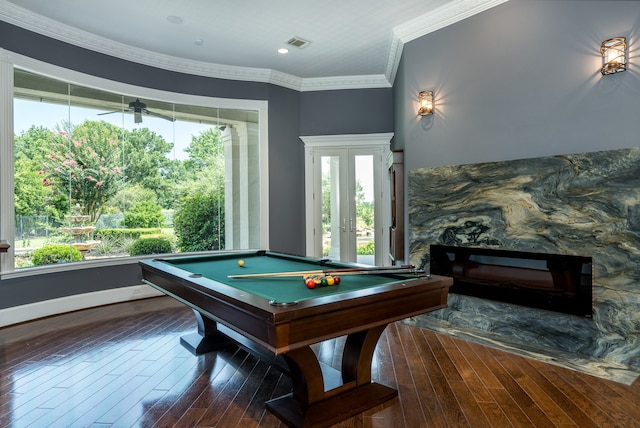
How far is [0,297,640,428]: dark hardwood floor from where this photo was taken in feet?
7.28

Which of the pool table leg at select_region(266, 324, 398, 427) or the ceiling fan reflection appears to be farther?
the ceiling fan reflection

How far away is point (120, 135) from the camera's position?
5129mm

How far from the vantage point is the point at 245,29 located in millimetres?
4449

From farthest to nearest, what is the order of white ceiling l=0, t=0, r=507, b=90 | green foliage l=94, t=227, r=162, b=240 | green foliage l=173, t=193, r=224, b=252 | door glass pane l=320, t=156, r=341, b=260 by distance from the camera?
1. door glass pane l=320, t=156, r=341, b=260
2. green foliage l=173, t=193, r=224, b=252
3. green foliage l=94, t=227, r=162, b=240
4. white ceiling l=0, t=0, r=507, b=90

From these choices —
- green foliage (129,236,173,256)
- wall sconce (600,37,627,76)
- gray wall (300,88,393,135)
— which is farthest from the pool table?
gray wall (300,88,393,135)

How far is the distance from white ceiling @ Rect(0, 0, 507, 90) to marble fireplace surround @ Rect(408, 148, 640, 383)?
1.71 metres

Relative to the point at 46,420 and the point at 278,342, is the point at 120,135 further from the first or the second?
the point at 278,342

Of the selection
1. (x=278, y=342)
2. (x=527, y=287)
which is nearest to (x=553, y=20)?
(x=527, y=287)

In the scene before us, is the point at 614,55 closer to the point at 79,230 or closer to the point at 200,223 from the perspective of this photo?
the point at 200,223

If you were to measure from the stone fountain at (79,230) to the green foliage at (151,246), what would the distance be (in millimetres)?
557

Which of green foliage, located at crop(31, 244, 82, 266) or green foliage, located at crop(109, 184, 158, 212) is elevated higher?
green foliage, located at crop(109, 184, 158, 212)

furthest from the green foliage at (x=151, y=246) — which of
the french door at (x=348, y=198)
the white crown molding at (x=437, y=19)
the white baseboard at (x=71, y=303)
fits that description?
the white crown molding at (x=437, y=19)

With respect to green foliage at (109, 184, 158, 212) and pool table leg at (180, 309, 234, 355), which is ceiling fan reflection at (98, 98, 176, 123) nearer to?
green foliage at (109, 184, 158, 212)

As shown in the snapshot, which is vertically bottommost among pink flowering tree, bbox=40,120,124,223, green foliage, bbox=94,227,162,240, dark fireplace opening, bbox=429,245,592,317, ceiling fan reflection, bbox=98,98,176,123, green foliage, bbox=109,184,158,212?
dark fireplace opening, bbox=429,245,592,317
